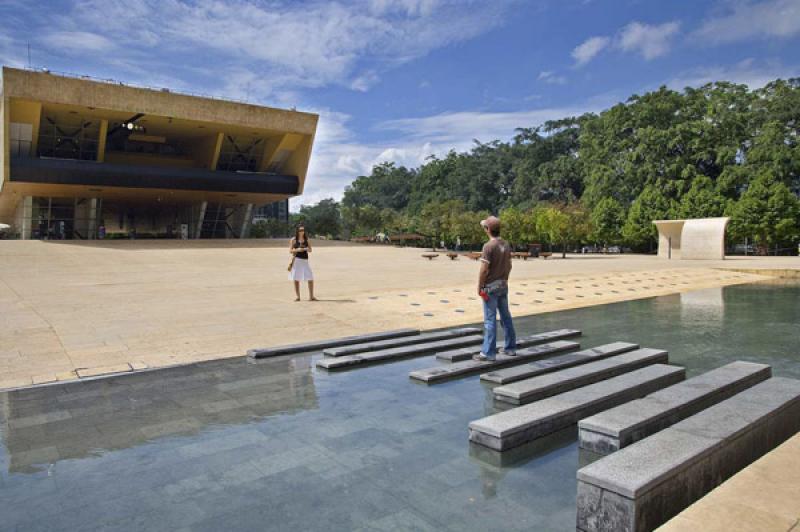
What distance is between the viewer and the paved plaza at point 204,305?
7.10 meters

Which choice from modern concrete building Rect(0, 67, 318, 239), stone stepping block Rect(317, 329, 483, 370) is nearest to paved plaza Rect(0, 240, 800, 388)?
stone stepping block Rect(317, 329, 483, 370)

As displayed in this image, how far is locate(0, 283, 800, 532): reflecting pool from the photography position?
295 cm

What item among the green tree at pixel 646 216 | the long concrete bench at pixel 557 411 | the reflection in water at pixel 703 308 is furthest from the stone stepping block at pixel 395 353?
the green tree at pixel 646 216

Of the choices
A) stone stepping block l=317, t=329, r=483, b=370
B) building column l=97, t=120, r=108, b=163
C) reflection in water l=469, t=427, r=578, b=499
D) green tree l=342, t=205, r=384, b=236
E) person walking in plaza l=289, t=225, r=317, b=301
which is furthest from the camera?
green tree l=342, t=205, r=384, b=236

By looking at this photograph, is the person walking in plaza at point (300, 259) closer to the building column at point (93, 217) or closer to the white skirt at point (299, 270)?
the white skirt at point (299, 270)

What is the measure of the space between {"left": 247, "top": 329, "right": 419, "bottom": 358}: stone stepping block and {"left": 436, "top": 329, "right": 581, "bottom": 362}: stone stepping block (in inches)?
51.1

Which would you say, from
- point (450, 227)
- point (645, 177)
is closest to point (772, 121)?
point (645, 177)

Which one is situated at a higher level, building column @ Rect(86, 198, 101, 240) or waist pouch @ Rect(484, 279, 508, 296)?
building column @ Rect(86, 198, 101, 240)

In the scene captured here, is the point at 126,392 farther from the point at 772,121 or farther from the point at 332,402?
the point at 772,121

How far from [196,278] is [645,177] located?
4692 centimetres

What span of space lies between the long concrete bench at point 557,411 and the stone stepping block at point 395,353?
252 cm

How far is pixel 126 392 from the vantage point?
5.37 metres

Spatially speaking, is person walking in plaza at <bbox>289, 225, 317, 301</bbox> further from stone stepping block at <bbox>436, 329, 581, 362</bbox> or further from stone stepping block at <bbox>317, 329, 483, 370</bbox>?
stone stepping block at <bbox>436, 329, 581, 362</bbox>

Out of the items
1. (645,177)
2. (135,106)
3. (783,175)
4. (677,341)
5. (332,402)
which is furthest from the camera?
(645,177)
